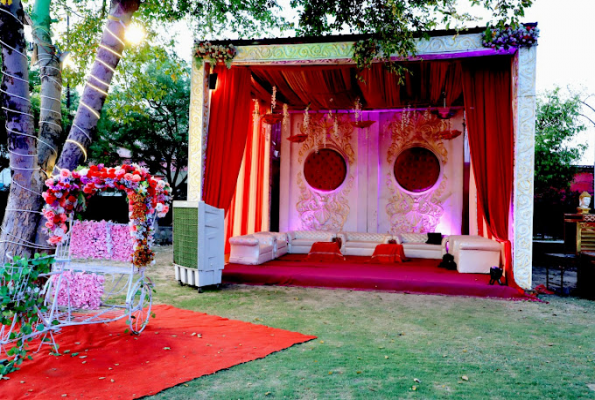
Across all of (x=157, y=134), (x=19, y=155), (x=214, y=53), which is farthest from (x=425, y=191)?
(x=157, y=134)

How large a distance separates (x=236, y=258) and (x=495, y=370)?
15.2ft

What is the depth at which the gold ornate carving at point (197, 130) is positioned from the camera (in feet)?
22.1

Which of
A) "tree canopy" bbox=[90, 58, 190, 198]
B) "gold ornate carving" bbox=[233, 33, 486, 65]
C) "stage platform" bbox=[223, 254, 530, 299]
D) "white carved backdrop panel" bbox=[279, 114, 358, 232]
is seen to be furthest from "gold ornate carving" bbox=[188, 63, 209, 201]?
"tree canopy" bbox=[90, 58, 190, 198]

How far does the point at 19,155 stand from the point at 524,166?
590 cm

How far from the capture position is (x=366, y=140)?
9203 mm

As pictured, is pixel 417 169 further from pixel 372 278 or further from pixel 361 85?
pixel 372 278

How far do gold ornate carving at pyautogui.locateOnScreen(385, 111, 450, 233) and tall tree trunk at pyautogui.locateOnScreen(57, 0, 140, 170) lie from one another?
5.80 meters

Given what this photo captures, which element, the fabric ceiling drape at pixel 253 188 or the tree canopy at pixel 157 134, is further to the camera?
the tree canopy at pixel 157 134

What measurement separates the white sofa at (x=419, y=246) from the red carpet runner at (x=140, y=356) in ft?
15.8

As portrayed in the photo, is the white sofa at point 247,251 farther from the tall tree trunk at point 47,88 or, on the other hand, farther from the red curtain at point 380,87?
the tall tree trunk at point 47,88

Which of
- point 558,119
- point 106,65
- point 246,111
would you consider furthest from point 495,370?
point 558,119

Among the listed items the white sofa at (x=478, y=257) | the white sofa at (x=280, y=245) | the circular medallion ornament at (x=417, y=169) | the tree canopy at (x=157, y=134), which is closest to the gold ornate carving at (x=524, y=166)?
the white sofa at (x=478, y=257)

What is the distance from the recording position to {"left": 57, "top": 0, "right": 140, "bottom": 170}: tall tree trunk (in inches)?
168

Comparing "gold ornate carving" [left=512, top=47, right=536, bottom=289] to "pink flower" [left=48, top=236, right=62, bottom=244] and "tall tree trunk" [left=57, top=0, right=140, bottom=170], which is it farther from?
"pink flower" [left=48, top=236, right=62, bottom=244]
